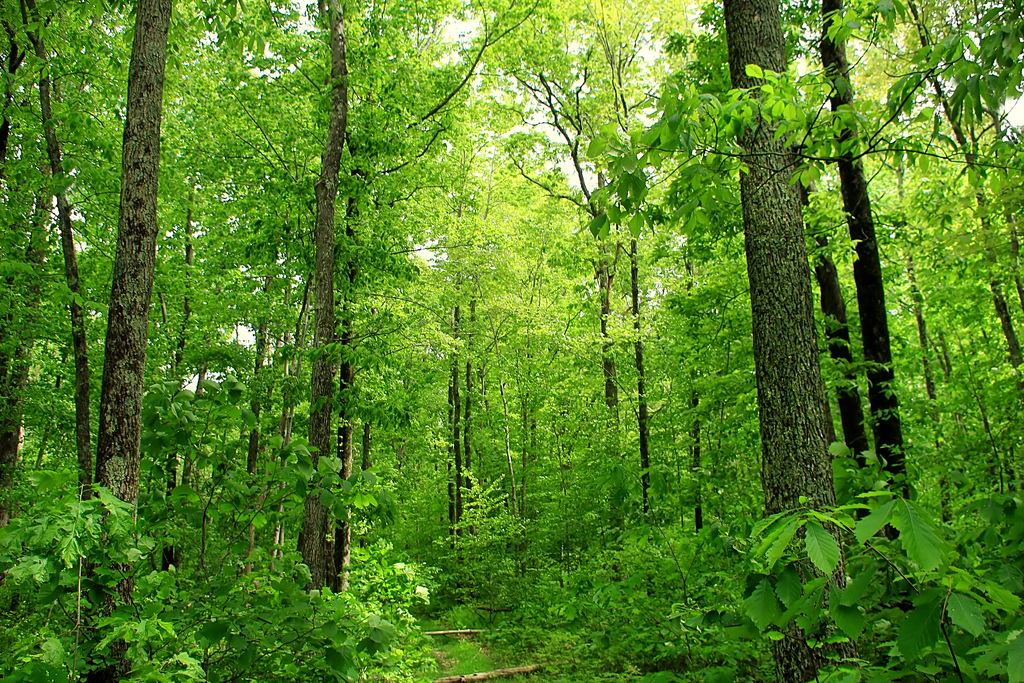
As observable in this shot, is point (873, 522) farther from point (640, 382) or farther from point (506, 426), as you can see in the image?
point (506, 426)

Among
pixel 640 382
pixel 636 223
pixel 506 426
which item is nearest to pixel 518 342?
pixel 506 426

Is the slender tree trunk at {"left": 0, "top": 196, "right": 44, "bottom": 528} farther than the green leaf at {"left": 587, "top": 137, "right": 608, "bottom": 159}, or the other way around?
the slender tree trunk at {"left": 0, "top": 196, "right": 44, "bottom": 528}

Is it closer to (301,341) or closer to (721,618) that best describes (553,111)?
(301,341)

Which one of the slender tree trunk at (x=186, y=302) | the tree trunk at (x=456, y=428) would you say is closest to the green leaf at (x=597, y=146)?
the slender tree trunk at (x=186, y=302)

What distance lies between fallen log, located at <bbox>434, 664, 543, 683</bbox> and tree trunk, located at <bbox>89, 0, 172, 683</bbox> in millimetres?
6147

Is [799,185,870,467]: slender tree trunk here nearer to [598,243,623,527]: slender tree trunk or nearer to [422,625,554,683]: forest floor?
[598,243,623,527]: slender tree trunk

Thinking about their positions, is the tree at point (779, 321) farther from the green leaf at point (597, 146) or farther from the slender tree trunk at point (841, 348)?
the slender tree trunk at point (841, 348)

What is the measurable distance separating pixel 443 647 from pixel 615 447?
5372 mm

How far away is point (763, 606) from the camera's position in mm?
2023

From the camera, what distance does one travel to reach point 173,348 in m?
13.9

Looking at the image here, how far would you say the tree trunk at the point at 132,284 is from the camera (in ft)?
12.1

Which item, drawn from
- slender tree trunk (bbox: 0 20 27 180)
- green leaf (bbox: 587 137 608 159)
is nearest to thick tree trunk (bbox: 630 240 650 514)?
green leaf (bbox: 587 137 608 159)

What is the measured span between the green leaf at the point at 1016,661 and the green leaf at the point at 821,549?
0.53 m

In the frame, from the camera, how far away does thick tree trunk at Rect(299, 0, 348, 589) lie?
6965mm
